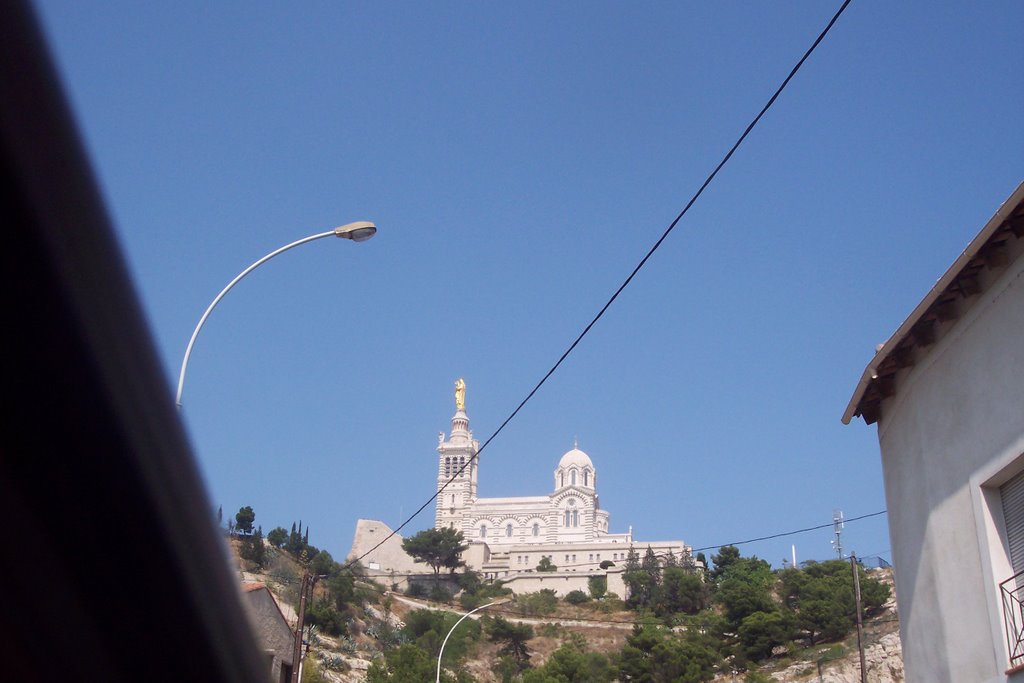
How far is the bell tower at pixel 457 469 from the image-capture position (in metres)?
144

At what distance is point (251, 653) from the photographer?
139 inches

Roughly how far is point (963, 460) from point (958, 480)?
0.88ft

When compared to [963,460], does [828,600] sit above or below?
above

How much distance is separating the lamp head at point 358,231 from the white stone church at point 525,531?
9007 cm

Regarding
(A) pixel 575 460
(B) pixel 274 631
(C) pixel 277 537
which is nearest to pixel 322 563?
(C) pixel 277 537

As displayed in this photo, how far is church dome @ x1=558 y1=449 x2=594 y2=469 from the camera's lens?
147 metres

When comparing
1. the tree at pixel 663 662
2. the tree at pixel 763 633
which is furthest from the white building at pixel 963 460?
the tree at pixel 763 633

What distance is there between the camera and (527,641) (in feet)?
254

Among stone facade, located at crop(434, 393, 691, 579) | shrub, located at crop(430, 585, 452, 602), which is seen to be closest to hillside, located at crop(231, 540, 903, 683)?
shrub, located at crop(430, 585, 452, 602)

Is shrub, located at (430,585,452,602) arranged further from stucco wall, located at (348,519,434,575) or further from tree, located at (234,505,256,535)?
tree, located at (234,505,256,535)

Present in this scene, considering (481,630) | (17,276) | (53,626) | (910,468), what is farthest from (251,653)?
(481,630)

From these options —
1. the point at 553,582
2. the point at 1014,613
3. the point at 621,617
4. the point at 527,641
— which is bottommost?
the point at 1014,613

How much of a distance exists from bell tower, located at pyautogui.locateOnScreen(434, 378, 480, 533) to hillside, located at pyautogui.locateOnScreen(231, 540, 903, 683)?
1805 inches

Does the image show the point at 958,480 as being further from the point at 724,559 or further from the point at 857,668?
the point at 724,559
